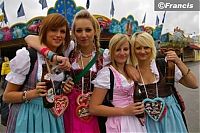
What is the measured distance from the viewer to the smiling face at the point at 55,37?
1.96m

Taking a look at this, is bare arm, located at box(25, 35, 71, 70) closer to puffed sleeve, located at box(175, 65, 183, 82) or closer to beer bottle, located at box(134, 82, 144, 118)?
beer bottle, located at box(134, 82, 144, 118)

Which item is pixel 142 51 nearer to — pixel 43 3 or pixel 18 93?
pixel 18 93

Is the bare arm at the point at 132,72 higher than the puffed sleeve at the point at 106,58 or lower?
lower

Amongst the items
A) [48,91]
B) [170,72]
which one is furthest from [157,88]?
[48,91]

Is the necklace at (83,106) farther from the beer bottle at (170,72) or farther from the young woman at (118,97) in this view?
the beer bottle at (170,72)

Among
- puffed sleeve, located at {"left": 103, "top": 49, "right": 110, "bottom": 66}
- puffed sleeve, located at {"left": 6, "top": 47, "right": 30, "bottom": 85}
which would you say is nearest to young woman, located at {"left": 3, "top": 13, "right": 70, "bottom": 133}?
puffed sleeve, located at {"left": 6, "top": 47, "right": 30, "bottom": 85}

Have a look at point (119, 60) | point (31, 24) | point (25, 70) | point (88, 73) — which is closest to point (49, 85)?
point (25, 70)

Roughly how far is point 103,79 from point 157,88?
15.7 inches

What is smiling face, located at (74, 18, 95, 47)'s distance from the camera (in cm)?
210

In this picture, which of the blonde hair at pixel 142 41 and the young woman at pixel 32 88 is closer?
the young woman at pixel 32 88

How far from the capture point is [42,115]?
1.96 metres

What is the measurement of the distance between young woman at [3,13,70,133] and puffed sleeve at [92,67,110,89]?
0.24 metres

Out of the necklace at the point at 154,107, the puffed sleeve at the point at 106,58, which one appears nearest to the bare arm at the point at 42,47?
the puffed sleeve at the point at 106,58

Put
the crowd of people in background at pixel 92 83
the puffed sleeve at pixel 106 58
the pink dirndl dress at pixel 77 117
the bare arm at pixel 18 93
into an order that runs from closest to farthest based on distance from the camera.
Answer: the bare arm at pixel 18 93
the crowd of people in background at pixel 92 83
the pink dirndl dress at pixel 77 117
the puffed sleeve at pixel 106 58
